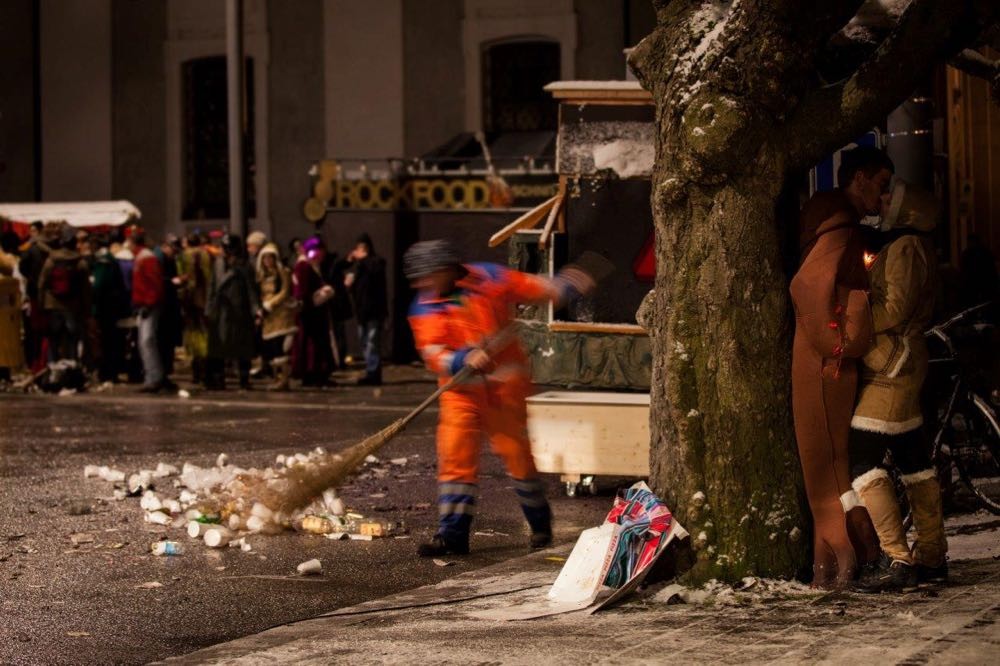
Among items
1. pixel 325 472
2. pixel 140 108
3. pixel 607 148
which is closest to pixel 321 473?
pixel 325 472

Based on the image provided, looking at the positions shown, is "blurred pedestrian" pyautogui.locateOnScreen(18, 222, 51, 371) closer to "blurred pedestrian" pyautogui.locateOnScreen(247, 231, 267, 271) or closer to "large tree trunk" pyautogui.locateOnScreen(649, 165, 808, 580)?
"blurred pedestrian" pyautogui.locateOnScreen(247, 231, 267, 271)

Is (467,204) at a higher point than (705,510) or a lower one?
higher

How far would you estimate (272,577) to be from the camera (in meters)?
8.89

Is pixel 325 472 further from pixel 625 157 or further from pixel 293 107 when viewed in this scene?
pixel 293 107

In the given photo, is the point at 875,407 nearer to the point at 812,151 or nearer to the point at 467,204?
the point at 812,151

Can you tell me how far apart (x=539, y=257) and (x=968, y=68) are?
13.4 feet

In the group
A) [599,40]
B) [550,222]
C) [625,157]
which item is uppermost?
[599,40]

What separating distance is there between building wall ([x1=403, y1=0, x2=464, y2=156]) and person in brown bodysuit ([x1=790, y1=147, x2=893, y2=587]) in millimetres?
18280

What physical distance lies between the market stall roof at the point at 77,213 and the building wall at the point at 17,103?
331cm

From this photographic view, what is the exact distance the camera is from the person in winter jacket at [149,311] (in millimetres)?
19875

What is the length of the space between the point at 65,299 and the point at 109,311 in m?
0.58

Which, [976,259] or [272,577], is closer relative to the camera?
[272,577]

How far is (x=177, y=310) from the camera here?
20.7m

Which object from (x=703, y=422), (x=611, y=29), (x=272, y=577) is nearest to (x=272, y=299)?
(x=611, y=29)
